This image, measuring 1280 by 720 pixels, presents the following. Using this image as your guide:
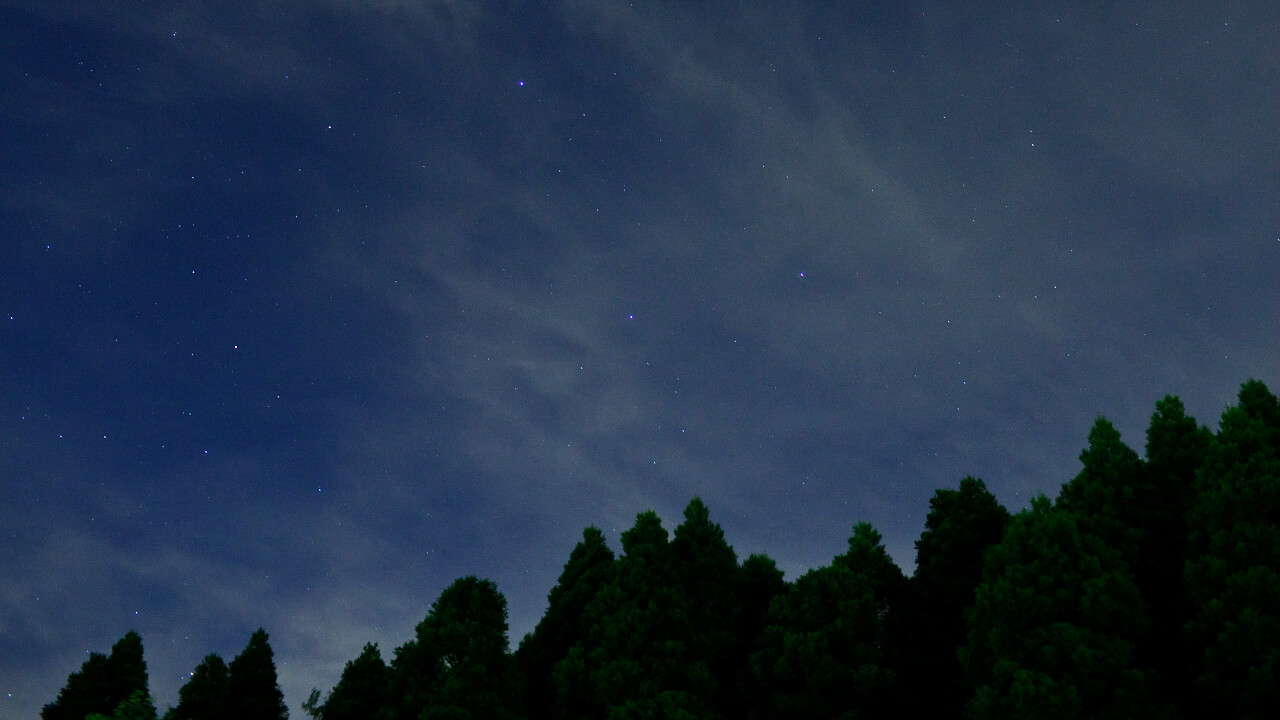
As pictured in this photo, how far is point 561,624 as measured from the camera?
43.8 meters

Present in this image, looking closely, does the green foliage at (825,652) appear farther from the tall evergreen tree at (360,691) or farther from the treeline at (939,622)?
the tall evergreen tree at (360,691)

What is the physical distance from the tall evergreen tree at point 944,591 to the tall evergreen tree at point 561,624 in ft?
46.8

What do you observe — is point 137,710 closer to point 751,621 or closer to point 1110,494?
point 751,621

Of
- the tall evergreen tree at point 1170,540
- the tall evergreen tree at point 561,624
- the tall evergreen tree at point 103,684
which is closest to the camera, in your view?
the tall evergreen tree at point 1170,540

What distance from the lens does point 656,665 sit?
113 feet

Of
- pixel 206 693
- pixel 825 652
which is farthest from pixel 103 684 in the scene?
pixel 825 652

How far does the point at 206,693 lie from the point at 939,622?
37.6 m

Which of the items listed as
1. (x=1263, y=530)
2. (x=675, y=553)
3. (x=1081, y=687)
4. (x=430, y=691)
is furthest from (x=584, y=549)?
(x=1263, y=530)

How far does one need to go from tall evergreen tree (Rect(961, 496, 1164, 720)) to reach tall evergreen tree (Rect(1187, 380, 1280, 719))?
6.60 feet

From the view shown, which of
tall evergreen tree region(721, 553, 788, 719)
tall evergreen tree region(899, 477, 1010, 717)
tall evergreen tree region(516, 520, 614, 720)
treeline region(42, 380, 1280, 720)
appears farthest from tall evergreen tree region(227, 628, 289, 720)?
tall evergreen tree region(899, 477, 1010, 717)

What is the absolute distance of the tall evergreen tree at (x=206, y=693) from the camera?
45.4 metres

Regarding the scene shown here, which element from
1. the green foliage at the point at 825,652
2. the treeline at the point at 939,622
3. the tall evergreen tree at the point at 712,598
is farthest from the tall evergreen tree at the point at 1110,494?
the tall evergreen tree at the point at 712,598

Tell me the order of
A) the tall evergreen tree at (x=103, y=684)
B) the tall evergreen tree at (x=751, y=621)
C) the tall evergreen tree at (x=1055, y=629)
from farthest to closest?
the tall evergreen tree at (x=103, y=684), the tall evergreen tree at (x=751, y=621), the tall evergreen tree at (x=1055, y=629)

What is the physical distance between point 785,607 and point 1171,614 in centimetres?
1423
